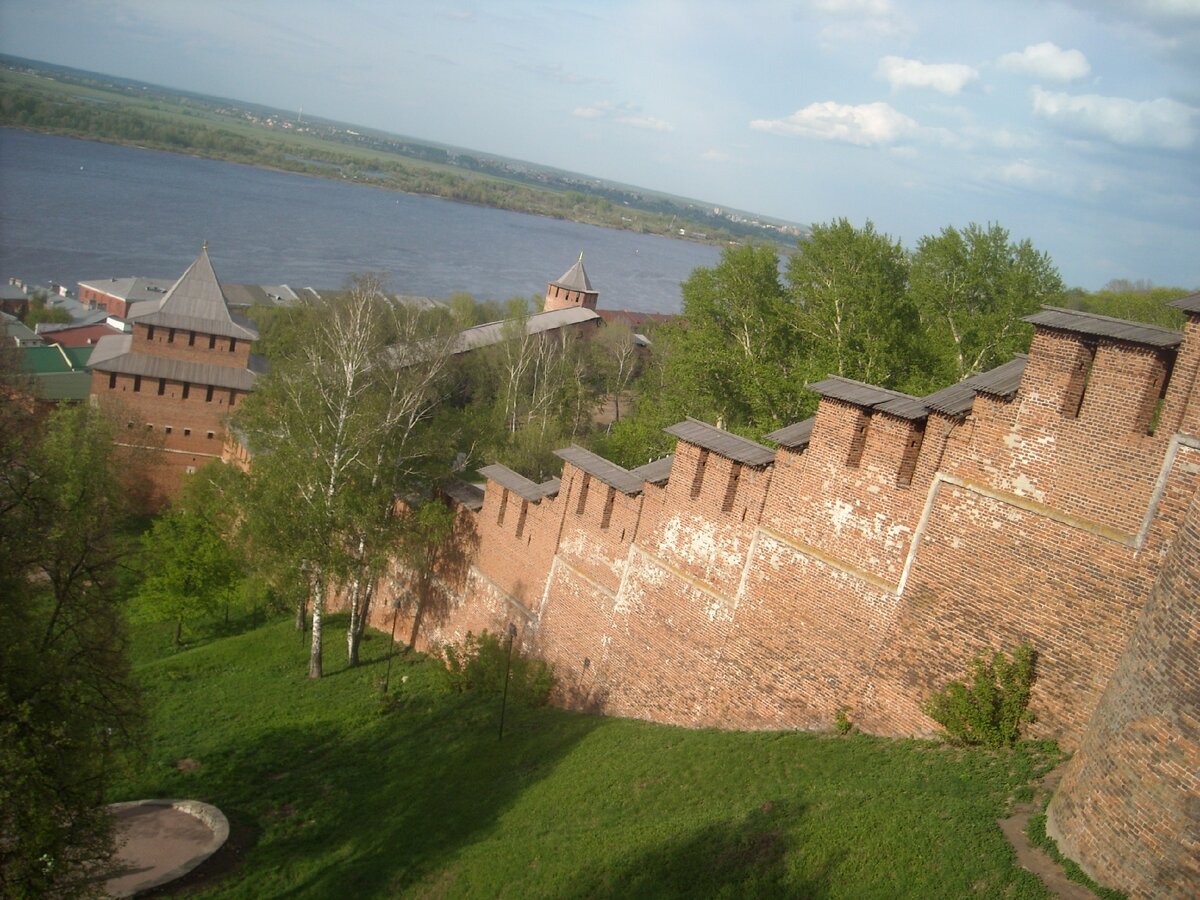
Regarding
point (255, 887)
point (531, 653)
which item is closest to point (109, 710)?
point (255, 887)

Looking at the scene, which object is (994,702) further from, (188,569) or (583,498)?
(188,569)

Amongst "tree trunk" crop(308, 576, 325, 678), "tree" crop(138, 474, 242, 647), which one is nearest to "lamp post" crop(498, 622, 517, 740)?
"tree trunk" crop(308, 576, 325, 678)

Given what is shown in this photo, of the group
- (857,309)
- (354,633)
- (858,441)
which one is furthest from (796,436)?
(857,309)

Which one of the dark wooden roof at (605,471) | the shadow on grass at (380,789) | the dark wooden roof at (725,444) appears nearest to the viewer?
the shadow on grass at (380,789)

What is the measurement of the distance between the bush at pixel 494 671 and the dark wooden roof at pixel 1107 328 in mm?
7874

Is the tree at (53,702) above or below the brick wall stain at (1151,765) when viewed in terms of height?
below

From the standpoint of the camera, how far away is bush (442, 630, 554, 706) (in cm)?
1312

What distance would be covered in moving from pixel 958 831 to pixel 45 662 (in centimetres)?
690

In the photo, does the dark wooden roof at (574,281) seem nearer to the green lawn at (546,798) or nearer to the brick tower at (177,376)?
the brick tower at (177,376)

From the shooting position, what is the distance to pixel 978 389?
858 cm

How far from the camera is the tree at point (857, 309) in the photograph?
19.2m

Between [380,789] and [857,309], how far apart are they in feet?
43.2

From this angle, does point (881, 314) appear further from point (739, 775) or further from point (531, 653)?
point (739, 775)

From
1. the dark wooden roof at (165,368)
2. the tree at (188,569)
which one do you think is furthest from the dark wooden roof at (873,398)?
the dark wooden roof at (165,368)
